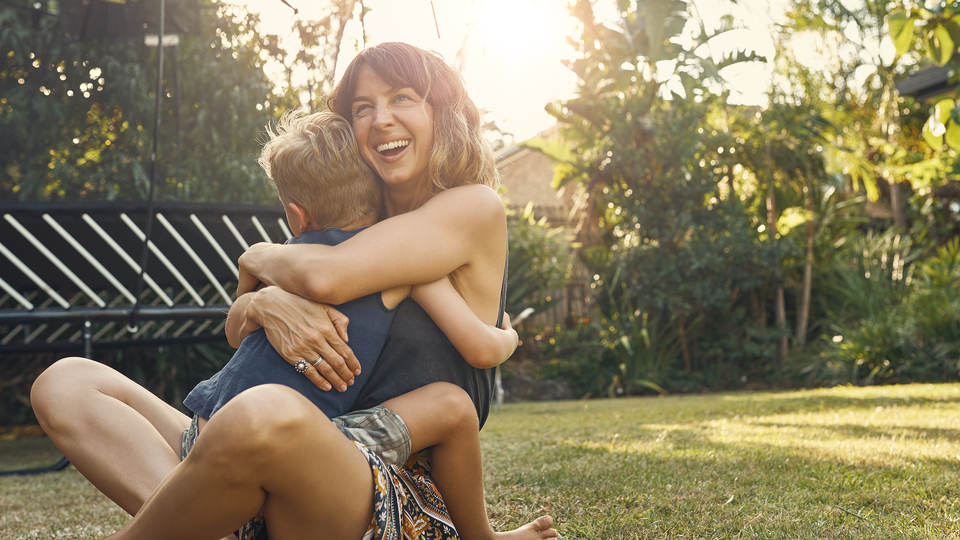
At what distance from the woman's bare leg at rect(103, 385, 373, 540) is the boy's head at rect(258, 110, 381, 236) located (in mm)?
529

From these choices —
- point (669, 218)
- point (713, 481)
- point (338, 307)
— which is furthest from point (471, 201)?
point (669, 218)

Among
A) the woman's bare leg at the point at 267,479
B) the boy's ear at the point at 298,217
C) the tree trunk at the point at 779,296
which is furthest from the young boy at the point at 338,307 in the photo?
the tree trunk at the point at 779,296

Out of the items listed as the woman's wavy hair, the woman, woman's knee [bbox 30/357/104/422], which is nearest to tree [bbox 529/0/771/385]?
the woman's wavy hair

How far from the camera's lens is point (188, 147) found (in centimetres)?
644

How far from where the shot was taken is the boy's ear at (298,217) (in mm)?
1589

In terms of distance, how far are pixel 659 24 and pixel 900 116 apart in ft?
39.2

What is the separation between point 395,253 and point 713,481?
4.77 feet

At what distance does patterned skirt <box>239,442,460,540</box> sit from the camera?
→ 1267 mm

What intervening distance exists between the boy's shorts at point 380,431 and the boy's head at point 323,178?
444 millimetres

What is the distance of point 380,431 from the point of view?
1.36 metres

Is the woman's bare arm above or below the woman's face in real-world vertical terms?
below

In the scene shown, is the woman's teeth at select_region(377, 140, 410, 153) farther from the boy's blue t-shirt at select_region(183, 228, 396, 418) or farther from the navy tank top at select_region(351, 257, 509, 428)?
the navy tank top at select_region(351, 257, 509, 428)

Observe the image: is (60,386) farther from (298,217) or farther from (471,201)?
(471,201)

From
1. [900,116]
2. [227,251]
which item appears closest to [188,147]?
[227,251]
